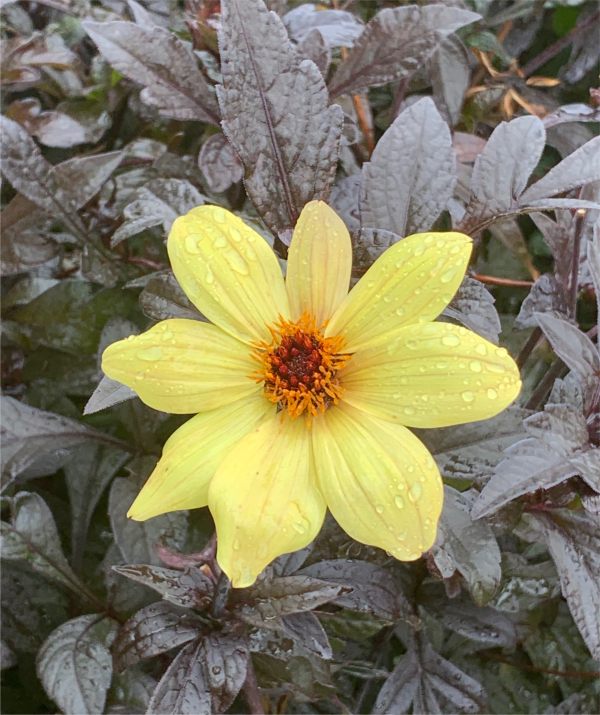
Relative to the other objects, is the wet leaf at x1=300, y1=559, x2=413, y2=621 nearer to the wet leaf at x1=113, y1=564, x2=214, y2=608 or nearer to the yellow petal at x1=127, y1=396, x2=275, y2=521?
the wet leaf at x1=113, y1=564, x2=214, y2=608

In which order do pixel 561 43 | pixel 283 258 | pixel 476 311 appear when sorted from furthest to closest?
pixel 561 43 < pixel 283 258 < pixel 476 311

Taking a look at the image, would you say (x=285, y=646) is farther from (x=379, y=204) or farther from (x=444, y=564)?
(x=379, y=204)

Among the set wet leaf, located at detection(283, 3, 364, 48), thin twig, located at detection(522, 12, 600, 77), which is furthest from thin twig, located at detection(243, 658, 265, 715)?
thin twig, located at detection(522, 12, 600, 77)

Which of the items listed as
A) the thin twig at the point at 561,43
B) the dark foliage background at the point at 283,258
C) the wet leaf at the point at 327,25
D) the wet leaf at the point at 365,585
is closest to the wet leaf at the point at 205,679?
the dark foliage background at the point at 283,258

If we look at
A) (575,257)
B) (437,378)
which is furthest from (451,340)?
(575,257)

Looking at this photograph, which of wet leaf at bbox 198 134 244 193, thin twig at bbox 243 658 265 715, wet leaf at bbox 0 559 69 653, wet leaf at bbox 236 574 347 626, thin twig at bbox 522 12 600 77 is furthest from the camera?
thin twig at bbox 522 12 600 77

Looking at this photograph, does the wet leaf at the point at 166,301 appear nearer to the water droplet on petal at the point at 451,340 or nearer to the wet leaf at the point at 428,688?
the water droplet on petal at the point at 451,340

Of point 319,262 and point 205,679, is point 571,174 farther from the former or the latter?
point 205,679
